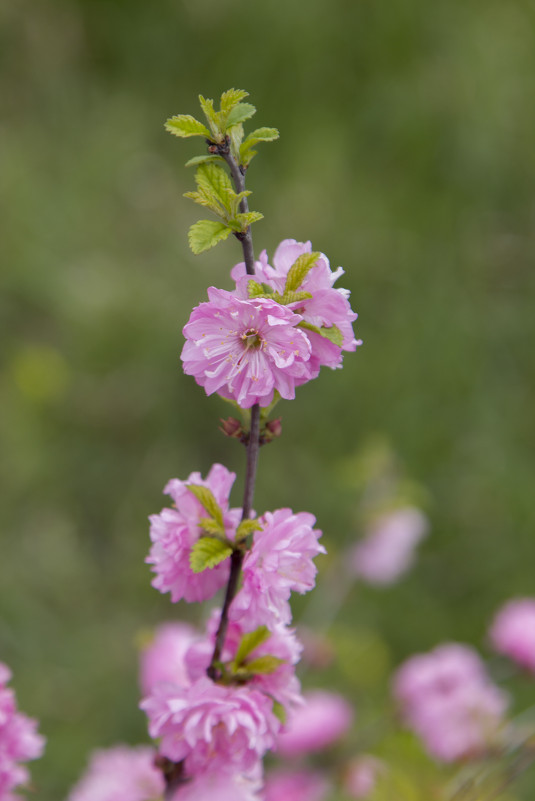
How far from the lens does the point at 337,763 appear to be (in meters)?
0.92

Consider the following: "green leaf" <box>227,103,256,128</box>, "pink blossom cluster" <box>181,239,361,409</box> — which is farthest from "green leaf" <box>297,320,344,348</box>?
"green leaf" <box>227,103,256,128</box>

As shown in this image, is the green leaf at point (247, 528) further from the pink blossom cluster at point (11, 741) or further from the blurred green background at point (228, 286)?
the blurred green background at point (228, 286)

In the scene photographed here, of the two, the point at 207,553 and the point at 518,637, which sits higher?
the point at 518,637

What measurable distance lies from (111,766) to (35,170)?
1.58m

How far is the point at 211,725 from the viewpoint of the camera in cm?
43

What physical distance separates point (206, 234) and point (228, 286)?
134cm

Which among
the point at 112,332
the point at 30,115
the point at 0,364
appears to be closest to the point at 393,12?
the point at 30,115

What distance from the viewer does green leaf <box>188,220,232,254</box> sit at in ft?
1.31

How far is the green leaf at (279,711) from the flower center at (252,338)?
198 millimetres

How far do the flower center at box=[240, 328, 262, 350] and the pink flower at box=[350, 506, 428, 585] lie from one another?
73cm

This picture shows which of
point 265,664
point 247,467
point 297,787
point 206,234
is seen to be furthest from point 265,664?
point 297,787

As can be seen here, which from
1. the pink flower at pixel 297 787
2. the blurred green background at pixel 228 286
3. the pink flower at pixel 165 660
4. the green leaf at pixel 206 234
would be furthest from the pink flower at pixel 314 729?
the green leaf at pixel 206 234

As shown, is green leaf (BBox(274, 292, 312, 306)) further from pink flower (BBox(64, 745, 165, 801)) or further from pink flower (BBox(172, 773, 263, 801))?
pink flower (BBox(64, 745, 165, 801))

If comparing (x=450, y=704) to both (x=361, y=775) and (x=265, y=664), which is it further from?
(x=265, y=664)
